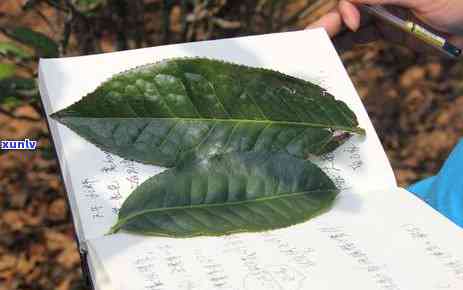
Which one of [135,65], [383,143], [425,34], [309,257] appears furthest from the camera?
[383,143]

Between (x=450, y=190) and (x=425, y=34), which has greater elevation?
(x=425, y=34)

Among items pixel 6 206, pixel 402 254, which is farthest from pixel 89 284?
pixel 6 206

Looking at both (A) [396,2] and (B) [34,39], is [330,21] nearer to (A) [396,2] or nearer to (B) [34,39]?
(A) [396,2]

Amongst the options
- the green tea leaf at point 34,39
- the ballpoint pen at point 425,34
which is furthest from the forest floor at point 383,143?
the ballpoint pen at point 425,34

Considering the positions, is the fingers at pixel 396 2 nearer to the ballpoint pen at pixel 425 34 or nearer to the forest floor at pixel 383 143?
the ballpoint pen at pixel 425 34

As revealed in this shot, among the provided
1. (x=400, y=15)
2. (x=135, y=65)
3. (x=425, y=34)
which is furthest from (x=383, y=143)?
(x=135, y=65)

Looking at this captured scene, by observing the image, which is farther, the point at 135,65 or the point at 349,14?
the point at 349,14

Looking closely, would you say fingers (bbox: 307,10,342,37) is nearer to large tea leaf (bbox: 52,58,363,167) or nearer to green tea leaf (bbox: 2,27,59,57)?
large tea leaf (bbox: 52,58,363,167)
